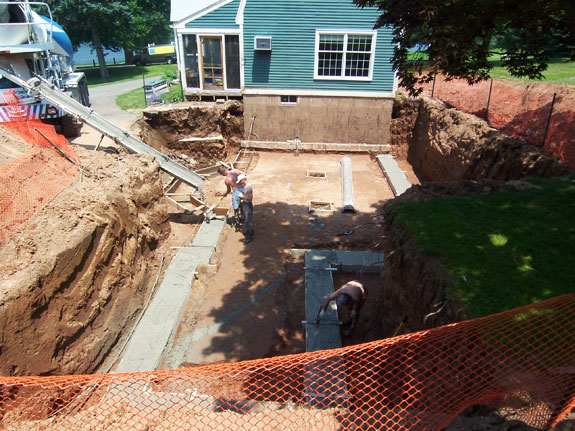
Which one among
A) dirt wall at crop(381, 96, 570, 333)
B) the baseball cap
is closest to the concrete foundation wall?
dirt wall at crop(381, 96, 570, 333)

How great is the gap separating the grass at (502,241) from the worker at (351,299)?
1.44 metres

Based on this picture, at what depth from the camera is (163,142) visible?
638 inches

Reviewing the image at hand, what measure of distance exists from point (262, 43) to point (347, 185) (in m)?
7.68

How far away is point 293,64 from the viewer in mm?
16719

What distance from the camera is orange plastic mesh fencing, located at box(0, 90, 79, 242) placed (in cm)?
634

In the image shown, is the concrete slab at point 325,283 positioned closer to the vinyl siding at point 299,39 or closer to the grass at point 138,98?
the vinyl siding at point 299,39

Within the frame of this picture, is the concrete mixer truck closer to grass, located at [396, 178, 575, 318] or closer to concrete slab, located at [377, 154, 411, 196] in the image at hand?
concrete slab, located at [377, 154, 411, 196]

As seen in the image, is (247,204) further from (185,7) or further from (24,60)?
(185,7)

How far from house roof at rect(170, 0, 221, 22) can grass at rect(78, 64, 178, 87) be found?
15.0m

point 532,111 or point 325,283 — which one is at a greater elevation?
point 532,111

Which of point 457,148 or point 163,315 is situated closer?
point 163,315

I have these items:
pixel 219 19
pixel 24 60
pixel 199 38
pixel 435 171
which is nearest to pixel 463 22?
pixel 435 171

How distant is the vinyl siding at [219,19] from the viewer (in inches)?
626

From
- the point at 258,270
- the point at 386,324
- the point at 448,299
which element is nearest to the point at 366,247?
the point at 258,270
